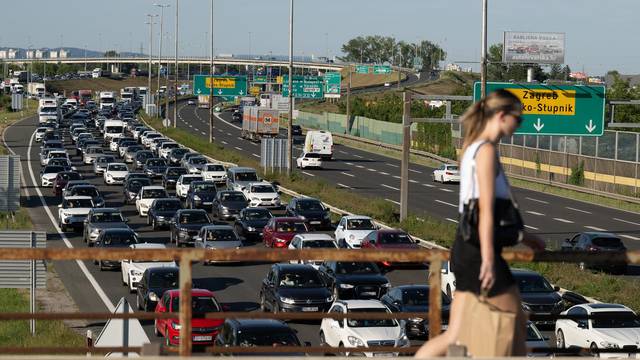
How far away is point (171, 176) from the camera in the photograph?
66188 millimetres

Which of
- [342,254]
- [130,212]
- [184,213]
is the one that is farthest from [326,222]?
[342,254]

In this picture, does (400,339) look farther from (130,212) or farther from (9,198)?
(130,212)

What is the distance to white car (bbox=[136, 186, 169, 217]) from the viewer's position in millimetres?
53062

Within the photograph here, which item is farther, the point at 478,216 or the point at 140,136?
the point at 140,136

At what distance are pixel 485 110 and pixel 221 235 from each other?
33.7 m

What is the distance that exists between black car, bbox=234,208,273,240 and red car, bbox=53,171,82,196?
17.7m

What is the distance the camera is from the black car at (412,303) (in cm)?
2729

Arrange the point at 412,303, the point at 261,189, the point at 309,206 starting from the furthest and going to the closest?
1. the point at 261,189
2. the point at 309,206
3. the point at 412,303

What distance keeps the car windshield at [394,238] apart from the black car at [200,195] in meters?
17.0

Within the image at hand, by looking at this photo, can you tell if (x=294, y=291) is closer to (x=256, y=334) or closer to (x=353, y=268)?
(x=353, y=268)

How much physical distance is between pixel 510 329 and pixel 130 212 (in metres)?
49.9

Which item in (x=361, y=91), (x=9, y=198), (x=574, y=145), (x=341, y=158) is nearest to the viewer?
(x=9, y=198)

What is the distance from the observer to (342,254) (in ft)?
24.4

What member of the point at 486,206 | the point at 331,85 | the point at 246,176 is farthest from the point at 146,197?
the point at 331,85
